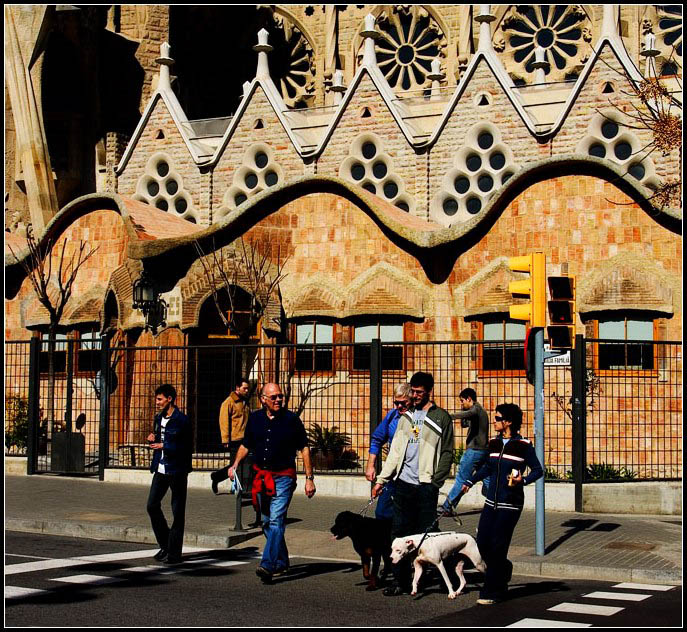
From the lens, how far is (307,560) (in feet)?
40.1

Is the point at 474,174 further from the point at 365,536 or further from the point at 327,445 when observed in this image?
the point at 365,536

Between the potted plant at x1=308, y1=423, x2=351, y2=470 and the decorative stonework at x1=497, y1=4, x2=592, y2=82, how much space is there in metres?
23.4

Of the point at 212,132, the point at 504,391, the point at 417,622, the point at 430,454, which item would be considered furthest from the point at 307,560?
the point at 212,132

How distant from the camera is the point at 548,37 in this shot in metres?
40.4

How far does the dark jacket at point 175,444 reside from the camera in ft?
38.2

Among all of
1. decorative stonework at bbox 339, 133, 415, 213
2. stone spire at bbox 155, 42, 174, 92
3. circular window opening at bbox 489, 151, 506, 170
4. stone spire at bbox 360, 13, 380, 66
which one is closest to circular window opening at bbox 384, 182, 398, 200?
decorative stonework at bbox 339, 133, 415, 213

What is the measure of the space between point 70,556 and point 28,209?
24.5 m

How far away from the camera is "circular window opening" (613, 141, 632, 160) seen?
25.9m

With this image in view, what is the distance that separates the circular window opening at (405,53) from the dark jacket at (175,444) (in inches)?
1259

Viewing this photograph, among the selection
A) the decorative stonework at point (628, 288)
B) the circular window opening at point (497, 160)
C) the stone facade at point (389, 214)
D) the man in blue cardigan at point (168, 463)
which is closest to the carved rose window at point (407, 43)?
the stone facade at point (389, 214)

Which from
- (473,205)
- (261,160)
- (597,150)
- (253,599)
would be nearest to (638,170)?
(597,150)

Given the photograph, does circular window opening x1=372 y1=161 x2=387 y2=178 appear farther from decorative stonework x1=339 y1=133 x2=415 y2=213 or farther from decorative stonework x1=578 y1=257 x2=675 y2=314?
decorative stonework x1=578 y1=257 x2=675 y2=314

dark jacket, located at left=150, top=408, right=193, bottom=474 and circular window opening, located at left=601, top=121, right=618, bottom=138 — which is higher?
circular window opening, located at left=601, top=121, right=618, bottom=138

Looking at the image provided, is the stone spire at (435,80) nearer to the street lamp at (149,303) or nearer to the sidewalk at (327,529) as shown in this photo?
the street lamp at (149,303)
